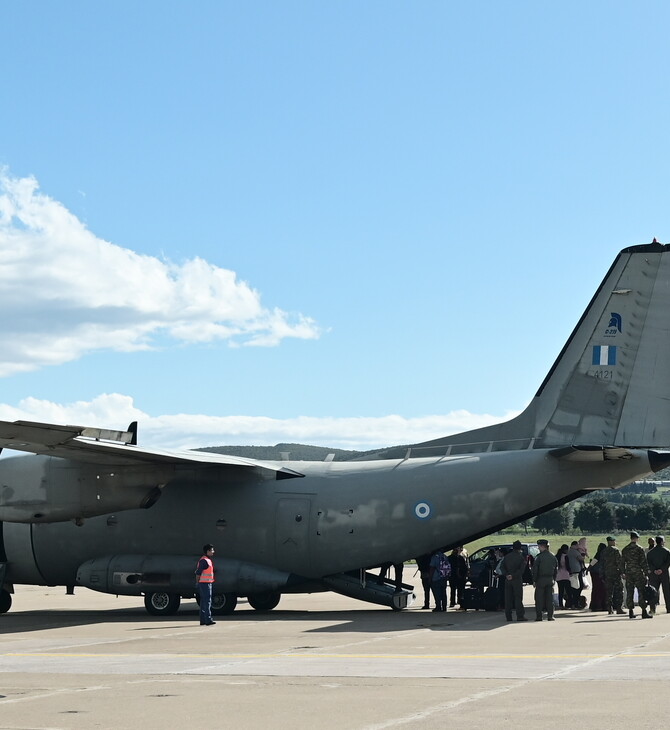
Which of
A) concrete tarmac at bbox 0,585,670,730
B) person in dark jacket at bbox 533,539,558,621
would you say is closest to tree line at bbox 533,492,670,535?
person in dark jacket at bbox 533,539,558,621

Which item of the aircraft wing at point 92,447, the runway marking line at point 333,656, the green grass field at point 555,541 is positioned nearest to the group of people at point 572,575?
the aircraft wing at point 92,447

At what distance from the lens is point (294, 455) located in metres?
24.1

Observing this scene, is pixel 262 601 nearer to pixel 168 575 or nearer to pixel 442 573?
pixel 168 575

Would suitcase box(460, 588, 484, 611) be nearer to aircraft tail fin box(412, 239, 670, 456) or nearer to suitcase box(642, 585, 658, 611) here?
aircraft tail fin box(412, 239, 670, 456)

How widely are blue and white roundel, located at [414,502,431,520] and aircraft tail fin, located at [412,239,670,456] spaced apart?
1.87m

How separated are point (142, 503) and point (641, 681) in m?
13.1

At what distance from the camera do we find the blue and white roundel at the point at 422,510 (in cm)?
2078

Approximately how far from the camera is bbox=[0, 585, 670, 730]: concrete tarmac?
9.10 meters

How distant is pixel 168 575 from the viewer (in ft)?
71.5

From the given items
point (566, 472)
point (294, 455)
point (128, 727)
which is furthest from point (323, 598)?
point (128, 727)

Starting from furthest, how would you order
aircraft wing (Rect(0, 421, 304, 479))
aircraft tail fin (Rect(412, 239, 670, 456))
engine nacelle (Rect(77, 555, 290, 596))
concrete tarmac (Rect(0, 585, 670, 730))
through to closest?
engine nacelle (Rect(77, 555, 290, 596)) → aircraft tail fin (Rect(412, 239, 670, 456)) → aircraft wing (Rect(0, 421, 304, 479)) → concrete tarmac (Rect(0, 585, 670, 730))

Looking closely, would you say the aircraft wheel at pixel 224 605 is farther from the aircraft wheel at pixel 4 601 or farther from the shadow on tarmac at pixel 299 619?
the aircraft wheel at pixel 4 601

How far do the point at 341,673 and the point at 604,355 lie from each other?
1116 centimetres

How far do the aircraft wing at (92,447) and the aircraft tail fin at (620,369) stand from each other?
19.4 feet
